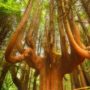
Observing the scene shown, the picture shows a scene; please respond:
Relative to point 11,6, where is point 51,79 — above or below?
below

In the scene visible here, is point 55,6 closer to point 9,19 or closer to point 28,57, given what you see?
point 28,57

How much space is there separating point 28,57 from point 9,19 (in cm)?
276

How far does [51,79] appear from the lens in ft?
32.4

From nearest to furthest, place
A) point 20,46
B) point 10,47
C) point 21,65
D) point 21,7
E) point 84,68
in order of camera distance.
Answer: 1. point 10,47
2. point 20,46
3. point 21,7
4. point 84,68
5. point 21,65

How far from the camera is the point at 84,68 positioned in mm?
13273

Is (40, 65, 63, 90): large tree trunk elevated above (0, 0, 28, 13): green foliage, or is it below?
below

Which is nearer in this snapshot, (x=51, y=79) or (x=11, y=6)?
(x=51, y=79)

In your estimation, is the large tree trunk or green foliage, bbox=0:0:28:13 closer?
the large tree trunk

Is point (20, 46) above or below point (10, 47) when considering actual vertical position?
below

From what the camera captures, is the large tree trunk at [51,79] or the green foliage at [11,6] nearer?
the large tree trunk at [51,79]

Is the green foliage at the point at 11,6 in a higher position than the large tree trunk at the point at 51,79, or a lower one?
higher

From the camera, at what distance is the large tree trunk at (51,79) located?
9.81 metres

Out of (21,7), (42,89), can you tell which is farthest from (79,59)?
(21,7)

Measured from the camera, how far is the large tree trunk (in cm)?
981
